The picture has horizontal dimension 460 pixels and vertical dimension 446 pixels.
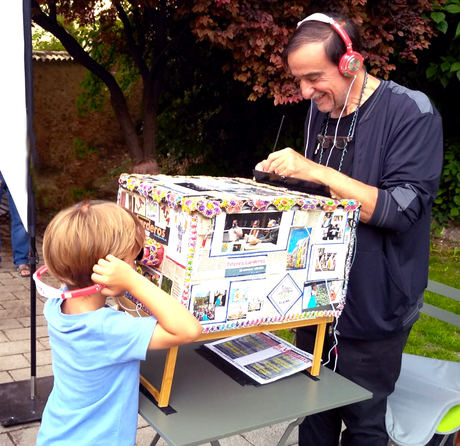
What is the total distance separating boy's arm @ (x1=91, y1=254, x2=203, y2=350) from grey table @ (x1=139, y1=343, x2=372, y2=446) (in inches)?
8.6

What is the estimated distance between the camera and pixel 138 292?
5.17 feet

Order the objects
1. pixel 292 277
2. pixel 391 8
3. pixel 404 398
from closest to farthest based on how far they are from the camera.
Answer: pixel 292 277, pixel 404 398, pixel 391 8

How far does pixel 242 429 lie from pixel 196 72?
24.4ft

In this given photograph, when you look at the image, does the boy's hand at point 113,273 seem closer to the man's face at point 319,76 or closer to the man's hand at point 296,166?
the man's hand at point 296,166

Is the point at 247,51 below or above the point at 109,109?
above

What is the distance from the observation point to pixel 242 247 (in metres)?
1.62

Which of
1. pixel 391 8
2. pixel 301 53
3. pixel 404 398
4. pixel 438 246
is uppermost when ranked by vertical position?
pixel 391 8

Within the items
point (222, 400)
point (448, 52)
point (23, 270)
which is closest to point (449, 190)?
point (448, 52)

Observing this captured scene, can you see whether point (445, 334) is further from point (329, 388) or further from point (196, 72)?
point (196, 72)

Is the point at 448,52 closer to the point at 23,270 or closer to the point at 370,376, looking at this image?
the point at 23,270

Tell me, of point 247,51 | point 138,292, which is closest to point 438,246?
point 247,51

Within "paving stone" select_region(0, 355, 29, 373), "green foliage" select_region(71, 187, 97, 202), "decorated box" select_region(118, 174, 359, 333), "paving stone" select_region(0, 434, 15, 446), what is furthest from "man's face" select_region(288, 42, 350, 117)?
"green foliage" select_region(71, 187, 97, 202)

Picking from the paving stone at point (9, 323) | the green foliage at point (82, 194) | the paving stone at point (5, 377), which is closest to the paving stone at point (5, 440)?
the paving stone at point (5, 377)

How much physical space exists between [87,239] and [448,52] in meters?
6.46
